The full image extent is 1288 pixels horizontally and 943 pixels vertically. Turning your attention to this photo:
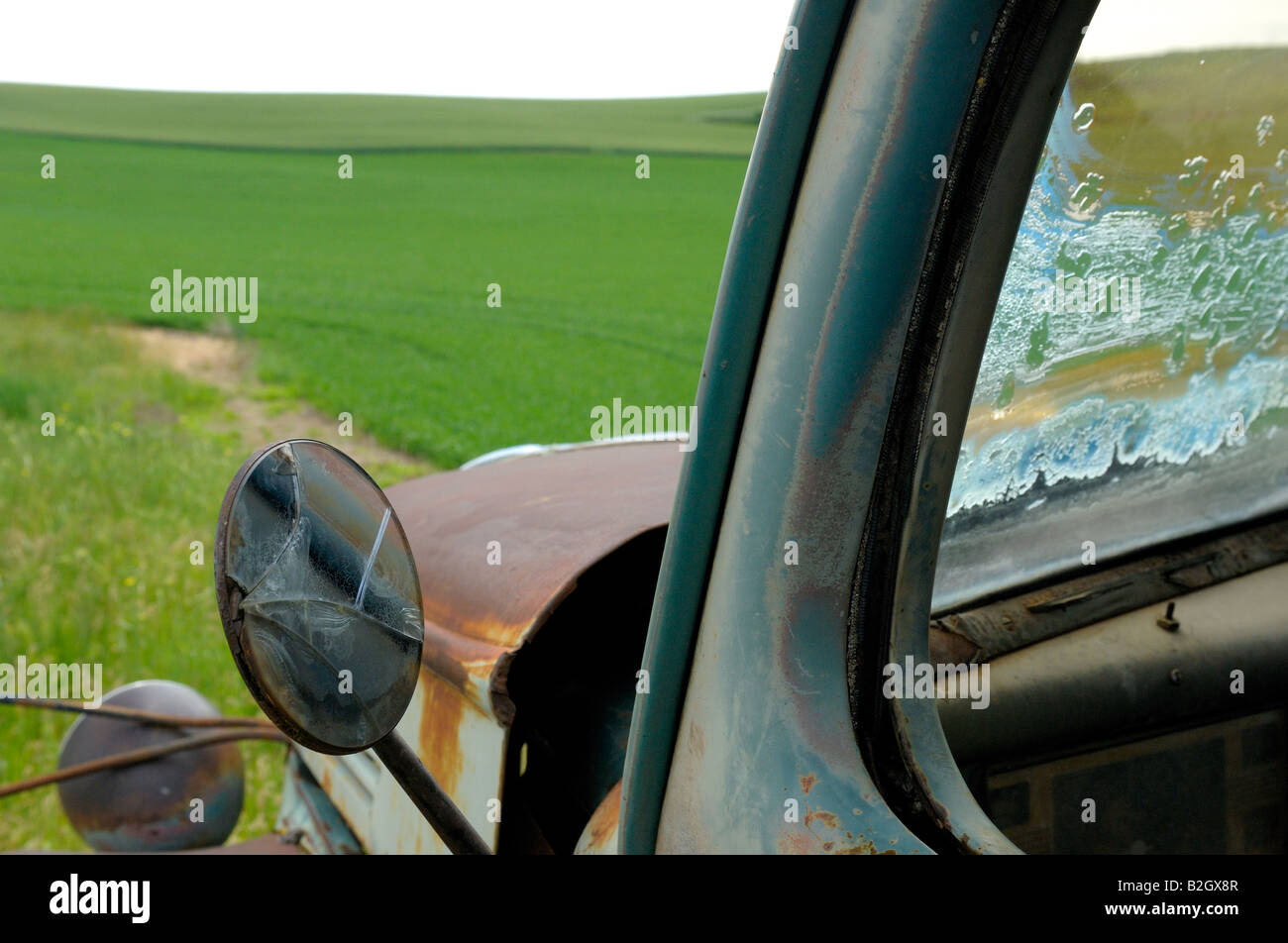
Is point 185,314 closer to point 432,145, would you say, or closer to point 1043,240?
point 1043,240

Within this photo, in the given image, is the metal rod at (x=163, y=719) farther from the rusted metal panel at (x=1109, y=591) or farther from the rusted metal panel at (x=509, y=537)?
the rusted metal panel at (x=1109, y=591)

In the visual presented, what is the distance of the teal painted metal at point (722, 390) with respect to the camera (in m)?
0.96

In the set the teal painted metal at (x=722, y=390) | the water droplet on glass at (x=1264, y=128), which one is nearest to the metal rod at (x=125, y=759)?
the teal painted metal at (x=722, y=390)

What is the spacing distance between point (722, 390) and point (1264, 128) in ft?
2.88

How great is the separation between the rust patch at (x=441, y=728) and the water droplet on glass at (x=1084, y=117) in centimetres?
115

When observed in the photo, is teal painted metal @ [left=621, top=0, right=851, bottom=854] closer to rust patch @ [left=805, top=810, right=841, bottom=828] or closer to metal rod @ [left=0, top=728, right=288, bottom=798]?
rust patch @ [left=805, top=810, right=841, bottom=828]

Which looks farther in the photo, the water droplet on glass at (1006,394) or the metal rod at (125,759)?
the metal rod at (125,759)

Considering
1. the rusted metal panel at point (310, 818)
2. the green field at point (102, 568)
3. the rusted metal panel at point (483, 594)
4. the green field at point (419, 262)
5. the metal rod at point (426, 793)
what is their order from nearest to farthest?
the metal rod at point (426, 793) → the rusted metal panel at point (483, 594) → the rusted metal panel at point (310, 818) → the green field at point (102, 568) → the green field at point (419, 262)

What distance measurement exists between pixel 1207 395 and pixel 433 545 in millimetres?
1355

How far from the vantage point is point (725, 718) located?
1.06 m

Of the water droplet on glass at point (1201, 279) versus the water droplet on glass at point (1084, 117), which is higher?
the water droplet on glass at point (1084, 117)

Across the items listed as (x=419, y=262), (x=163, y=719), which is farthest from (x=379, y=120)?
(x=163, y=719)

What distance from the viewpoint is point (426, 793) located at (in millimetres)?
1218

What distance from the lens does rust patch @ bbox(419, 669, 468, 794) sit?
1.81m
